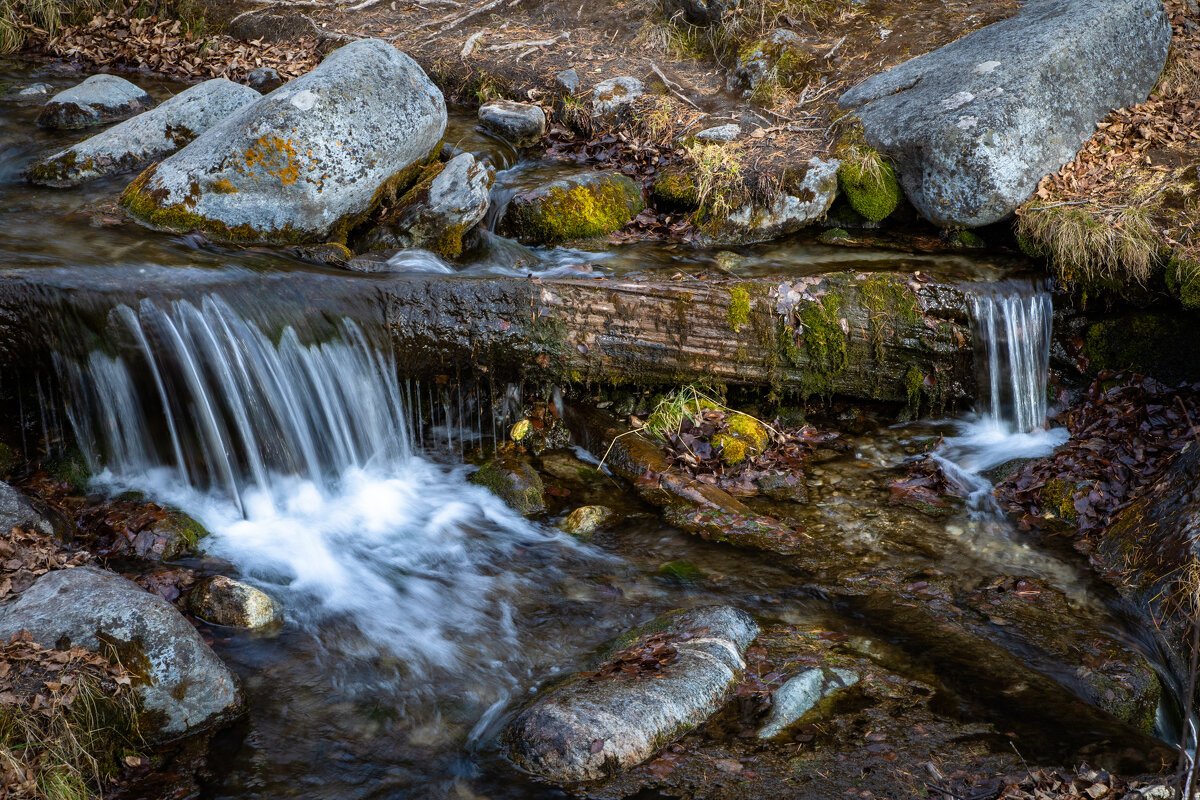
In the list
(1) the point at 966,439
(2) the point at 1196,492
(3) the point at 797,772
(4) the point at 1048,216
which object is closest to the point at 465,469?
(3) the point at 797,772

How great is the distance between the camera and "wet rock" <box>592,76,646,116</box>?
10367 millimetres

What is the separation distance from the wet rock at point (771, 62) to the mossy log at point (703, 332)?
4.44 m

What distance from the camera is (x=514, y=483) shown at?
646 centimetres

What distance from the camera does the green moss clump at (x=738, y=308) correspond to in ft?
23.0

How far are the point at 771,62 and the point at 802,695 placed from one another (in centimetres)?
880

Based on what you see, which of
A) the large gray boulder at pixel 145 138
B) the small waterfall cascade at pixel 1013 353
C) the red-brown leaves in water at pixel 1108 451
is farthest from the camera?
the large gray boulder at pixel 145 138

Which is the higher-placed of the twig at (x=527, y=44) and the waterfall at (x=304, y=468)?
the twig at (x=527, y=44)

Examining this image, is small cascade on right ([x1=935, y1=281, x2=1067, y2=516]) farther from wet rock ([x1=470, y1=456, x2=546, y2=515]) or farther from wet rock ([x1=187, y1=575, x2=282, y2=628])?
wet rock ([x1=187, y1=575, x2=282, y2=628])

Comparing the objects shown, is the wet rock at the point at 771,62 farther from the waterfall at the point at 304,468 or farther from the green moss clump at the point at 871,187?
the waterfall at the point at 304,468

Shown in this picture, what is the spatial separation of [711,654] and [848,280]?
3.98 m

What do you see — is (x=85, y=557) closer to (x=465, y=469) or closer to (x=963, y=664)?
(x=465, y=469)

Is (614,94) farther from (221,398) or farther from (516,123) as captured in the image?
(221,398)

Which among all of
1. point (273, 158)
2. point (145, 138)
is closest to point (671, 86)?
point (273, 158)

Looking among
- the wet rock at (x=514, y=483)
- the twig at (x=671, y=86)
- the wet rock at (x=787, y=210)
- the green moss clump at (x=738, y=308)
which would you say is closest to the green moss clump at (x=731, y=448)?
the green moss clump at (x=738, y=308)
